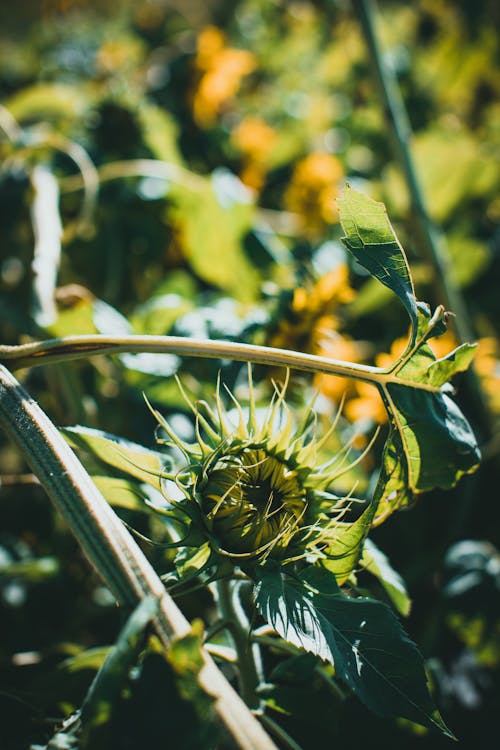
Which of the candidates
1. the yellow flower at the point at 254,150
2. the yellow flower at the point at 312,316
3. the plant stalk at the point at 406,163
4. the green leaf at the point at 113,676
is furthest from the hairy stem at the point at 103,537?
the yellow flower at the point at 254,150

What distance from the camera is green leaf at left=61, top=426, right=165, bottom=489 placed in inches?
13.7

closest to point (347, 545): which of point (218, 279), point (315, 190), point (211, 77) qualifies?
point (218, 279)

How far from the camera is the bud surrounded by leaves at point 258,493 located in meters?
0.34

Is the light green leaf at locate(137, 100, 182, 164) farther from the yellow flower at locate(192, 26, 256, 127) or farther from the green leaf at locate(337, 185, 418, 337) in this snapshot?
the green leaf at locate(337, 185, 418, 337)

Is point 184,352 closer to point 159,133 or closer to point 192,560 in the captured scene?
point 192,560

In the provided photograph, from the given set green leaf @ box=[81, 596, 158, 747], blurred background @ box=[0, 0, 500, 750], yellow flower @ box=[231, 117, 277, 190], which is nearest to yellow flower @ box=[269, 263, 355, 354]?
blurred background @ box=[0, 0, 500, 750]

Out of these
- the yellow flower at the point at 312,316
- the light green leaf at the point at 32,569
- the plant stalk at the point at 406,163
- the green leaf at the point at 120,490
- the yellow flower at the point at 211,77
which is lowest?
the green leaf at the point at 120,490

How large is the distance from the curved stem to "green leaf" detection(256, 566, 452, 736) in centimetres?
11

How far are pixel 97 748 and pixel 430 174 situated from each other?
38.6 inches

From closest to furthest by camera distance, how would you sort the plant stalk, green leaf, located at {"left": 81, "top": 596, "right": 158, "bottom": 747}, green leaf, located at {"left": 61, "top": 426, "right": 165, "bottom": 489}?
green leaf, located at {"left": 81, "top": 596, "right": 158, "bottom": 747}, green leaf, located at {"left": 61, "top": 426, "right": 165, "bottom": 489}, the plant stalk

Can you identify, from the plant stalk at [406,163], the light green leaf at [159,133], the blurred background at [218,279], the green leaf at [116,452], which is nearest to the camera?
the green leaf at [116,452]

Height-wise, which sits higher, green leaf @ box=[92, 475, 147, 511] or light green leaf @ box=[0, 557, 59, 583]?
light green leaf @ box=[0, 557, 59, 583]

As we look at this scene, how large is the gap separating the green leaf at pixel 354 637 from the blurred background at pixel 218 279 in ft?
0.34

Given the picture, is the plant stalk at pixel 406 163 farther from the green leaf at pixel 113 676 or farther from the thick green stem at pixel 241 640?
the green leaf at pixel 113 676
